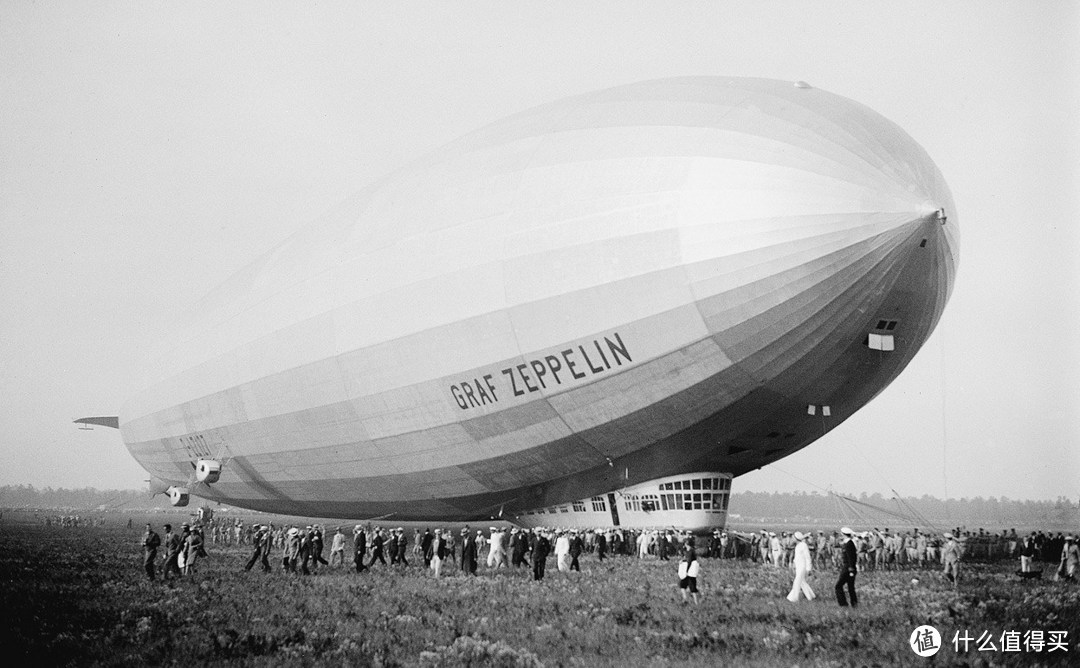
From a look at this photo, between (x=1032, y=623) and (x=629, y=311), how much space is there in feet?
27.1

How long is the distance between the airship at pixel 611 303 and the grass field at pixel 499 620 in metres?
3.40

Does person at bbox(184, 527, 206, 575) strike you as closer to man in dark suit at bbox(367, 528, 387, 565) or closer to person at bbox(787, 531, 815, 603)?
man in dark suit at bbox(367, 528, 387, 565)

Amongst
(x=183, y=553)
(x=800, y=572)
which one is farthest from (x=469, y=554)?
(x=800, y=572)

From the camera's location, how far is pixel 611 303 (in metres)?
15.8

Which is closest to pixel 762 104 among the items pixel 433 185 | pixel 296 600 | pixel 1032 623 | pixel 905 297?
pixel 905 297

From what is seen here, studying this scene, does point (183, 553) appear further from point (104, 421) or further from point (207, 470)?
point (104, 421)

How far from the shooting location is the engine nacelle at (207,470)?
25812 mm

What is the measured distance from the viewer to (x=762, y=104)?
52.6 ft

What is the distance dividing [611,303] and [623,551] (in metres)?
11.2

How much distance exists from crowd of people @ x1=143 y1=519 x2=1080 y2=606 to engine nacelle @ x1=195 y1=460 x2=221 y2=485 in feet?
10.5

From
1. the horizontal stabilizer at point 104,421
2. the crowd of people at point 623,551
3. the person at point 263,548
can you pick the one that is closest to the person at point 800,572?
the crowd of people at point 623,551

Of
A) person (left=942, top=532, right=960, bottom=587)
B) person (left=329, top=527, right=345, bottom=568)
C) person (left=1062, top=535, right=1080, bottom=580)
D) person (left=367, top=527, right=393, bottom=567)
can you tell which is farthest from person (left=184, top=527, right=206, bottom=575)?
person (left=1062, top=535, right=1080, bottom=580)

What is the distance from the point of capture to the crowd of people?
1456 cm

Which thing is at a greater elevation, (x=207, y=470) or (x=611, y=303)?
(x=611, y=303)
